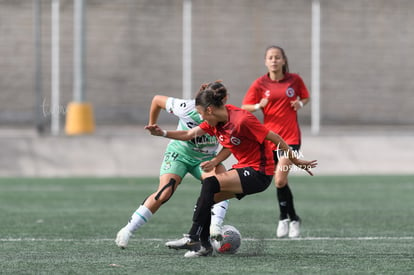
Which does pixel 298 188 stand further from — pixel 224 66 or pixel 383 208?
pixel 224 66

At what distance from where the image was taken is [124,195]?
14570 millimetres

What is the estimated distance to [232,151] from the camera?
25.8 feet

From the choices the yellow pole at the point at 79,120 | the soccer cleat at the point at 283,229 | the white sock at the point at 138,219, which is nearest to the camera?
the white sock at the point at 138,219

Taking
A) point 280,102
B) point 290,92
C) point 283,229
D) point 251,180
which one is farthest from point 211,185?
point 290,92

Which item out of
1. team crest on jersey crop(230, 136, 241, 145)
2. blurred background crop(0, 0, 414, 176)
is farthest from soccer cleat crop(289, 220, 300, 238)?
blurred background crop(0, 0, 414, 176)

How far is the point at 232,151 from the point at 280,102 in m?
2.16

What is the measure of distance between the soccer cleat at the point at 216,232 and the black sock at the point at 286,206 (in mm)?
1590

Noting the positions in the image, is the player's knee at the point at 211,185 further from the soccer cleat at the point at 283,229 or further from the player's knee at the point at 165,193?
the soccer cleat at the point at 283,229

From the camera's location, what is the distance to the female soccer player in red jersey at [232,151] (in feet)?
24.8

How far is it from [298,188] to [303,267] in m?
8.70

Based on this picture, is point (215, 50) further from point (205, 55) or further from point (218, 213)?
point (218, 213)

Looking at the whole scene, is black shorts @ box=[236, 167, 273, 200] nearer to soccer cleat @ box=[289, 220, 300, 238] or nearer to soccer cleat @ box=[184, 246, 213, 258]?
soccer cleat @ box=[184, 246, 213, 258]

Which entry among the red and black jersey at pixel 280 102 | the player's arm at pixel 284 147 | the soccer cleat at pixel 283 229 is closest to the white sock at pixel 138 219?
the player's arm at pixel 284 147

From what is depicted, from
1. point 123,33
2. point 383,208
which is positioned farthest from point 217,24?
point 383,208
